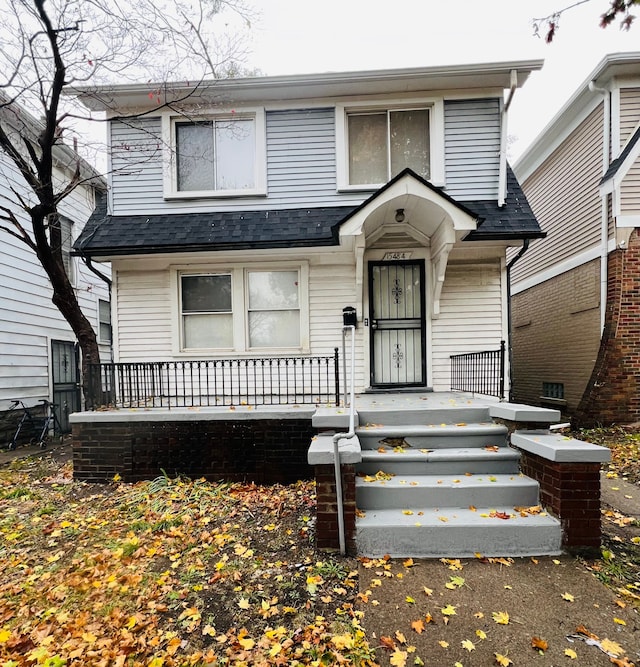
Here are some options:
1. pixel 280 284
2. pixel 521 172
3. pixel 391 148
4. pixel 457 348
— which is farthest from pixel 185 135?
pixel 521 172

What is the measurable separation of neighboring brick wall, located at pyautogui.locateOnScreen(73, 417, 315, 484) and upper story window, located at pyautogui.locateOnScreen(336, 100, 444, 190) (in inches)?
170

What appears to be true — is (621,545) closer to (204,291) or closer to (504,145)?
(504,145)

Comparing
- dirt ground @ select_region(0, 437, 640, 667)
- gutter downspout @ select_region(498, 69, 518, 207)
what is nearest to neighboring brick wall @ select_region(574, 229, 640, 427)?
gutter downspout @ select_region(498, 69, 518, 207)

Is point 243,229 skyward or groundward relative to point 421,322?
skyward

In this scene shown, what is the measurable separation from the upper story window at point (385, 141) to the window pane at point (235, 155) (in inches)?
62.3

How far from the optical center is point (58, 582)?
115 inches

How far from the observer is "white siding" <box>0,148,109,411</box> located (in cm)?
789

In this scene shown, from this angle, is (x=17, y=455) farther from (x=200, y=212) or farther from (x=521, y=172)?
(x=521, y=172)

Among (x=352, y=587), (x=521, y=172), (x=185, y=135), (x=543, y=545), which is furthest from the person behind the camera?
(x=521, y=172)

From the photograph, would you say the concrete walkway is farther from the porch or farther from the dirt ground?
the porch

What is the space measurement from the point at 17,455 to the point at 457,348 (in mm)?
8165

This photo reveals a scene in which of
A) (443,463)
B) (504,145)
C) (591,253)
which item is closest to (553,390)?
(591,253)

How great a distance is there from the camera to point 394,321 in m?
6.57

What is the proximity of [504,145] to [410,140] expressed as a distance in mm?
1570
